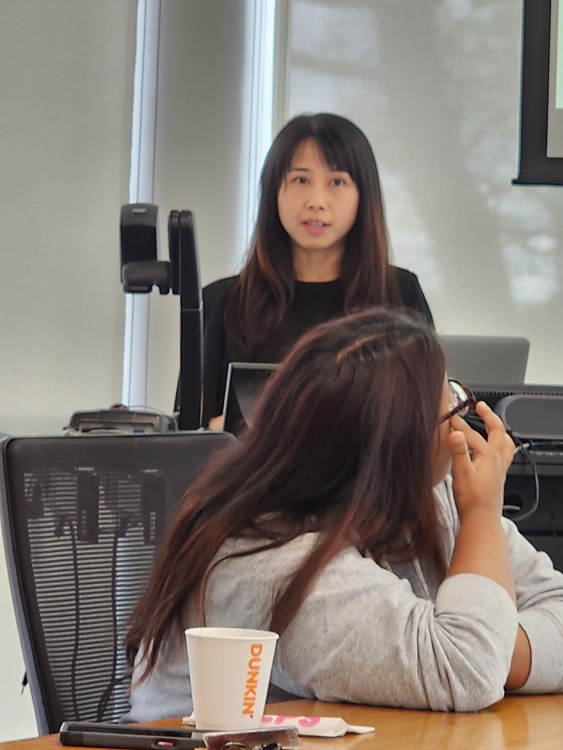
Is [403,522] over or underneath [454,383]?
underneath

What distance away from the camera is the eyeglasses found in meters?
1.06

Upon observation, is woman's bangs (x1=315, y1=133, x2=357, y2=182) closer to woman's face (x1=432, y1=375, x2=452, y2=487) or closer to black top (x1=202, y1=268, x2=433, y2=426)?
black top (x1=202, y1=268, x2=433, y2=426)

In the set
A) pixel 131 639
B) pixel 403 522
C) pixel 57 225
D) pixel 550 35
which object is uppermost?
pixel 550 35

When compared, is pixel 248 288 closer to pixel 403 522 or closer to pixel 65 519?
pixel 65 519

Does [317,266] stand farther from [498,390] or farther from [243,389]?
[243,389]

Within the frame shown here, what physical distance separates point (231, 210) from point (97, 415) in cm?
225

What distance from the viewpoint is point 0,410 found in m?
2.97

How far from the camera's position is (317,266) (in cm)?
217

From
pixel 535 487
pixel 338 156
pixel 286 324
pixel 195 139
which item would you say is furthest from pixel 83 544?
pixel 195 139

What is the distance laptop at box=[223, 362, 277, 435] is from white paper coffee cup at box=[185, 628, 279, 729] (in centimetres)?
75

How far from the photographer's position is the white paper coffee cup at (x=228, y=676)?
0.75m

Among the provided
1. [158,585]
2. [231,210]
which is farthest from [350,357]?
[231,210]

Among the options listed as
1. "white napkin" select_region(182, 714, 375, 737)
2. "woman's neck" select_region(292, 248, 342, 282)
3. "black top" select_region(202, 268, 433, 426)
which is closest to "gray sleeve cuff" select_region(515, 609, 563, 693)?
"white napkin" select_region(182, 714, 375, 737)

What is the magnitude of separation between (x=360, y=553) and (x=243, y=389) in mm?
574
